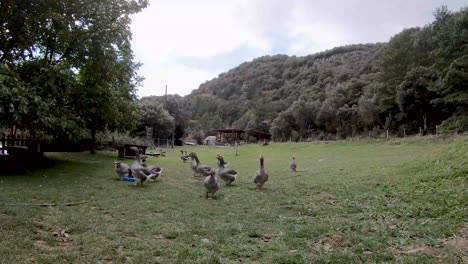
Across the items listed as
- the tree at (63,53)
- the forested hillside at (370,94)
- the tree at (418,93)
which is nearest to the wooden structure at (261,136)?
the forested hillside at (370,94)

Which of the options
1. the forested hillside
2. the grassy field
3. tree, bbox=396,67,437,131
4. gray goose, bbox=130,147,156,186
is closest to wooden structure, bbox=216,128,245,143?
the forested hillside

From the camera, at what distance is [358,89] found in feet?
201

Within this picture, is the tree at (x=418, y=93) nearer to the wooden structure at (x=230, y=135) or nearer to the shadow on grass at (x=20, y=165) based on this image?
the wooden structure at (x=230, y=135)

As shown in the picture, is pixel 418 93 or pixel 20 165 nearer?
pixel 20 165

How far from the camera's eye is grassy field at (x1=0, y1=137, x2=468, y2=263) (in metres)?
4.79

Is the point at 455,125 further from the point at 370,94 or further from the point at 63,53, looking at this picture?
the point at 63,53

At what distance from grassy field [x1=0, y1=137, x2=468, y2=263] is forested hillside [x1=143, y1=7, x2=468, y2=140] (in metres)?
28.6

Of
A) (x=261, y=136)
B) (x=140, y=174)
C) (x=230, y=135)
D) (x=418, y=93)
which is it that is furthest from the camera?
(x=230, y=135)

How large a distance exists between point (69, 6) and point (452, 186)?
15.0 meters

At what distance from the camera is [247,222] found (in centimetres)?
679

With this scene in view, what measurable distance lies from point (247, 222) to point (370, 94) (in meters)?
53.1

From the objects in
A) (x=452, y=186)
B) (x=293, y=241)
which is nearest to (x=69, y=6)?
(x=293, y=241)

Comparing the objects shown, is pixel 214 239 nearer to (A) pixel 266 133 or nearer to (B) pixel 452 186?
(B) pixel 452 186

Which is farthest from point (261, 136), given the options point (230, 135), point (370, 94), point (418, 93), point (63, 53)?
point (63, 53)
